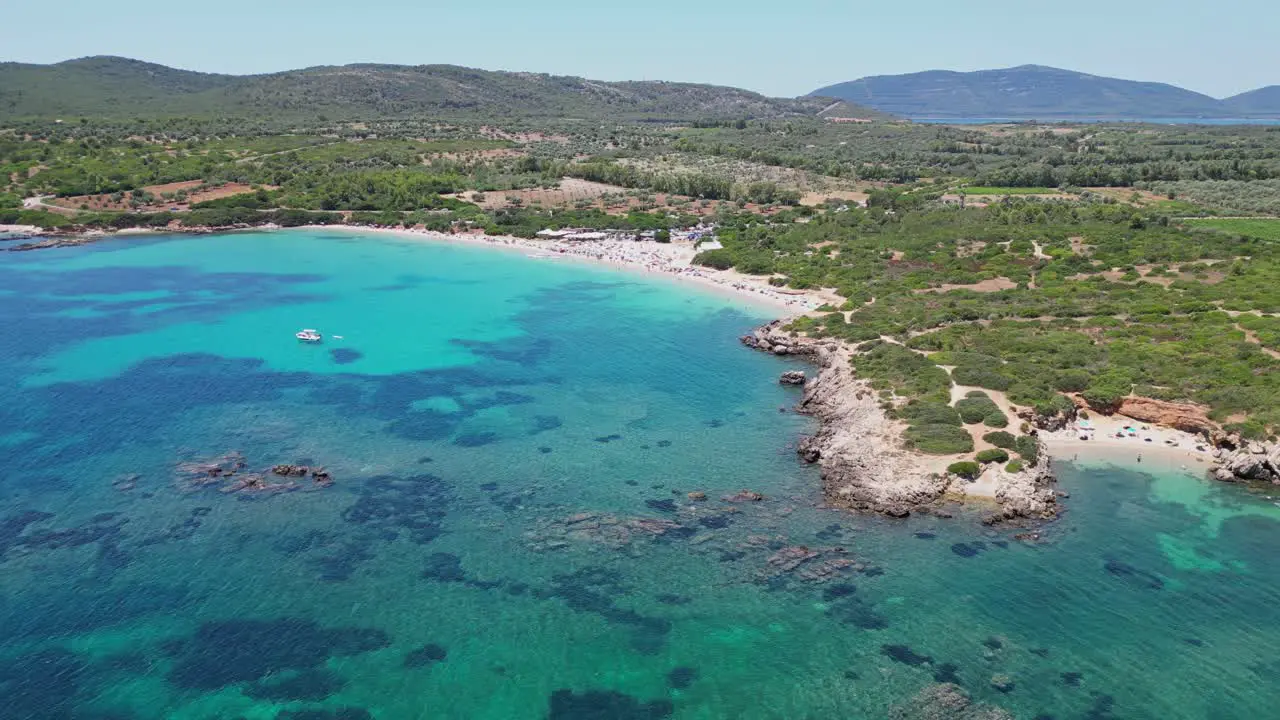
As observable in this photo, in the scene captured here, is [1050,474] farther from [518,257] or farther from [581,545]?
[518,257]

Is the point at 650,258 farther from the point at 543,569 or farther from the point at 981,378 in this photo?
the point at 543,569

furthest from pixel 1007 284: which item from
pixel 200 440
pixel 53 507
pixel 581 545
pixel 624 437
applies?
pixel 53 507

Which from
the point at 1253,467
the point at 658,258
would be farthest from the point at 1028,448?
the point at 658,258

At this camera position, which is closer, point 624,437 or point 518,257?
point 624,437

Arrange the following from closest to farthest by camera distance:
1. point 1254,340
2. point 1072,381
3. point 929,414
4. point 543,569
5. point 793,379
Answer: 1. point 543,569
2. point 929,414
3. point 1072,381
4. point 1254,340
5. point 793,379

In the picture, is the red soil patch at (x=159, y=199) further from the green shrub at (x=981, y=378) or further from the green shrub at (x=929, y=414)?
the green shrub at (x=981, y=378)
